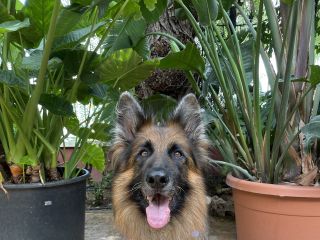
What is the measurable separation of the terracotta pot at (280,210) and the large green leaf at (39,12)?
4.33ft

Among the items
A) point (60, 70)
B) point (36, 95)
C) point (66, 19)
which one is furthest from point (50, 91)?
point (66, 19)

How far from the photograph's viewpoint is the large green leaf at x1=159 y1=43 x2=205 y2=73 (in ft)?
6.72

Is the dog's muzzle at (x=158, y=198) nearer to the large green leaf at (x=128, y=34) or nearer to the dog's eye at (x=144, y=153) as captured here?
the dog's eye at (x=144, y=153)

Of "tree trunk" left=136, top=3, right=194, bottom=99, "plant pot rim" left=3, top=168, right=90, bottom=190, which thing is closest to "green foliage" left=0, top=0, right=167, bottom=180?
"plant pot rim" left=3, top=168, right=90, bottom=190

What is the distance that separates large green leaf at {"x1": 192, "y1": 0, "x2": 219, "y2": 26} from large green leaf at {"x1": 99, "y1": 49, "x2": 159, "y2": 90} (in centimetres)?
32

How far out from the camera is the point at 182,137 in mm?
2156

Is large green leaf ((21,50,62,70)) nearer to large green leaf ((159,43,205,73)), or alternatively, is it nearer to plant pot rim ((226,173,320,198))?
large green leaf ((159,43,205,73))

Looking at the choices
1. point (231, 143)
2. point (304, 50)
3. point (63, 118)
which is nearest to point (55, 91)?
point (63, 118)

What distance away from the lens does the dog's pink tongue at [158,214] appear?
6.29 feet

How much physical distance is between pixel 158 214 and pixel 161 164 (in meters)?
0.27

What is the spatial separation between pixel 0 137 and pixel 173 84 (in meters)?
1.56

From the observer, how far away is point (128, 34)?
89.2 inches

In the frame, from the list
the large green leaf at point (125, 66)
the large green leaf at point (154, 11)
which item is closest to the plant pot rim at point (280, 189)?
the large green leaf at point (125, 66)

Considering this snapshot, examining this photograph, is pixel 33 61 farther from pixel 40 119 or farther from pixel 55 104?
pixel 40 119
